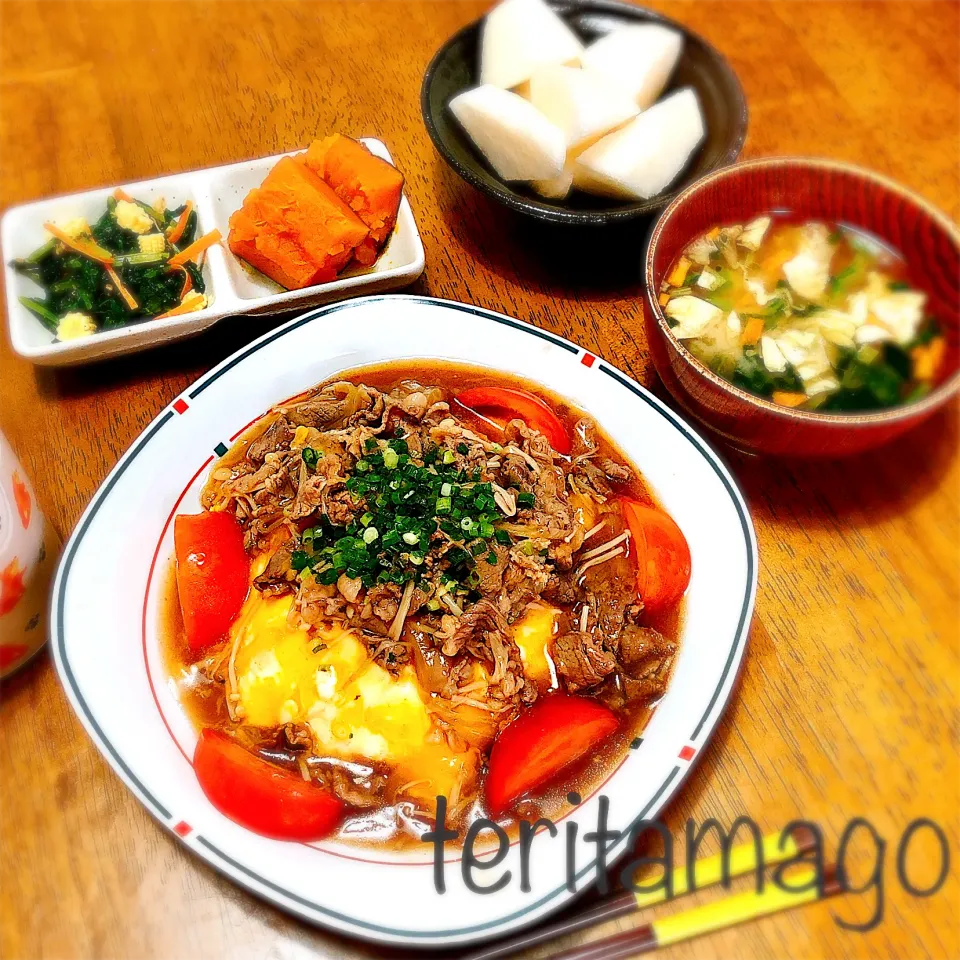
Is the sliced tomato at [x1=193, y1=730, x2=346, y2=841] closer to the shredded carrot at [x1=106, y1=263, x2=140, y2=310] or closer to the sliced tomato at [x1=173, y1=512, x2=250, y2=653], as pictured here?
the sliced tomato at [x1=173, y1=512, x2=250, y2=653]

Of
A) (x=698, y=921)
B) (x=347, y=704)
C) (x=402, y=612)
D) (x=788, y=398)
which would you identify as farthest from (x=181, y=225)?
(x=698, y=921)

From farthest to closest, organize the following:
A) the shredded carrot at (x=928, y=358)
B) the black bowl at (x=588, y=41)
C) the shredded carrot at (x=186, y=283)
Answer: the shredded carrot at (x=186, y=283)
the black bowl at (x=588, y=41)
the shredded carrot at (x=928, y=358)

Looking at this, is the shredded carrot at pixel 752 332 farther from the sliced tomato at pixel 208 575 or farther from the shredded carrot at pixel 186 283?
the shredded carrot at pixel 186 283

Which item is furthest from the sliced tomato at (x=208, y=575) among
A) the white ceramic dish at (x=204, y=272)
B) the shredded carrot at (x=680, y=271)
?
the shredded carrot at (x=680, y=271)

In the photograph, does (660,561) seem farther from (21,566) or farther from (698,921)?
(21,566)

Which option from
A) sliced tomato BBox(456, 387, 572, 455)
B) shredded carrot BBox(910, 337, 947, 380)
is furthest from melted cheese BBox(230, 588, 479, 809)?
shredded carrot BBox(910, 337, 947, 380)
